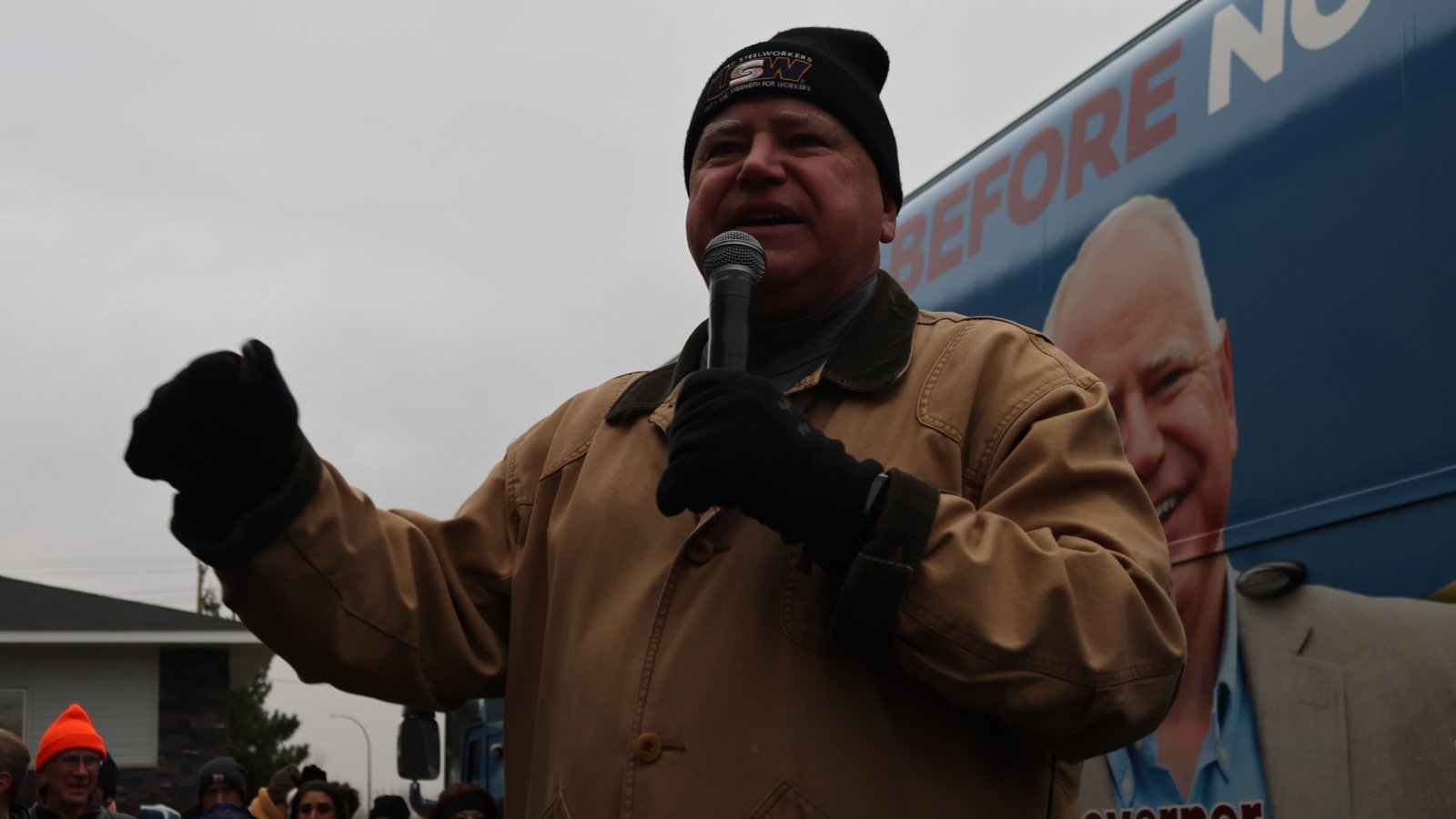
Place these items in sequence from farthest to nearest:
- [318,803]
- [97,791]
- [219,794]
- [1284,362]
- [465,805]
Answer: [219,794] < [318,803] < [97,791] < [465,805] < [1284,362]

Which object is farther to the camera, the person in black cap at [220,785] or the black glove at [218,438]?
the person in black cap at [220,785]

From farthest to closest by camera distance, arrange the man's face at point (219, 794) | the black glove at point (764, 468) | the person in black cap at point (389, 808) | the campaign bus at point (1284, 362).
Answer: the person in black cap at point (389, 808) < the man's face at point (219, 794) < the campaign bus at point (1284, 362) < the black glove at point (764, 468)

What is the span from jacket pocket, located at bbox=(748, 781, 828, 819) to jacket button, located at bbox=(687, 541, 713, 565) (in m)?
0.32

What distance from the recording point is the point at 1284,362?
2.96m

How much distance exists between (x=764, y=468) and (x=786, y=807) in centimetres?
41

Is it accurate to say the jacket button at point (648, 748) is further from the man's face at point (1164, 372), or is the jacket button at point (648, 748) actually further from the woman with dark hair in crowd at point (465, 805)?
the woman with dark hair in crowd at point (465, 805)

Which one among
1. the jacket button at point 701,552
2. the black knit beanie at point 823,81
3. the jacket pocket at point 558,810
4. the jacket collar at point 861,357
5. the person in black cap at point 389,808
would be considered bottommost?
the person in black cap at point 389,808

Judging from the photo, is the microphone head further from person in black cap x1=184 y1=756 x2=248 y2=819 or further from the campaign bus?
person in black cap x1=184 y1=756 x2=248 y2=819

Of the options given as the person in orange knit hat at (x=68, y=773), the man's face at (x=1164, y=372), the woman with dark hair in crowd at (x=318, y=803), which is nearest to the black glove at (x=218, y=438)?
the man's face at (x=1164, y=372)

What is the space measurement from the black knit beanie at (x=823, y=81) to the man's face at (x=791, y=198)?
0.06ft

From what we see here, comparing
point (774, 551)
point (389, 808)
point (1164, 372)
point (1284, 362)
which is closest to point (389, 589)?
point (774, 551)

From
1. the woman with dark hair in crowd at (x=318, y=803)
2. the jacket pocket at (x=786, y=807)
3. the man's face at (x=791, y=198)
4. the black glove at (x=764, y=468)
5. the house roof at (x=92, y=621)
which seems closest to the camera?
→ the black glove at (x=764, y=468)

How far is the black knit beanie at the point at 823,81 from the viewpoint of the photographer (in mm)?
2348

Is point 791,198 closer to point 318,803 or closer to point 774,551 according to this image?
point 774,551
